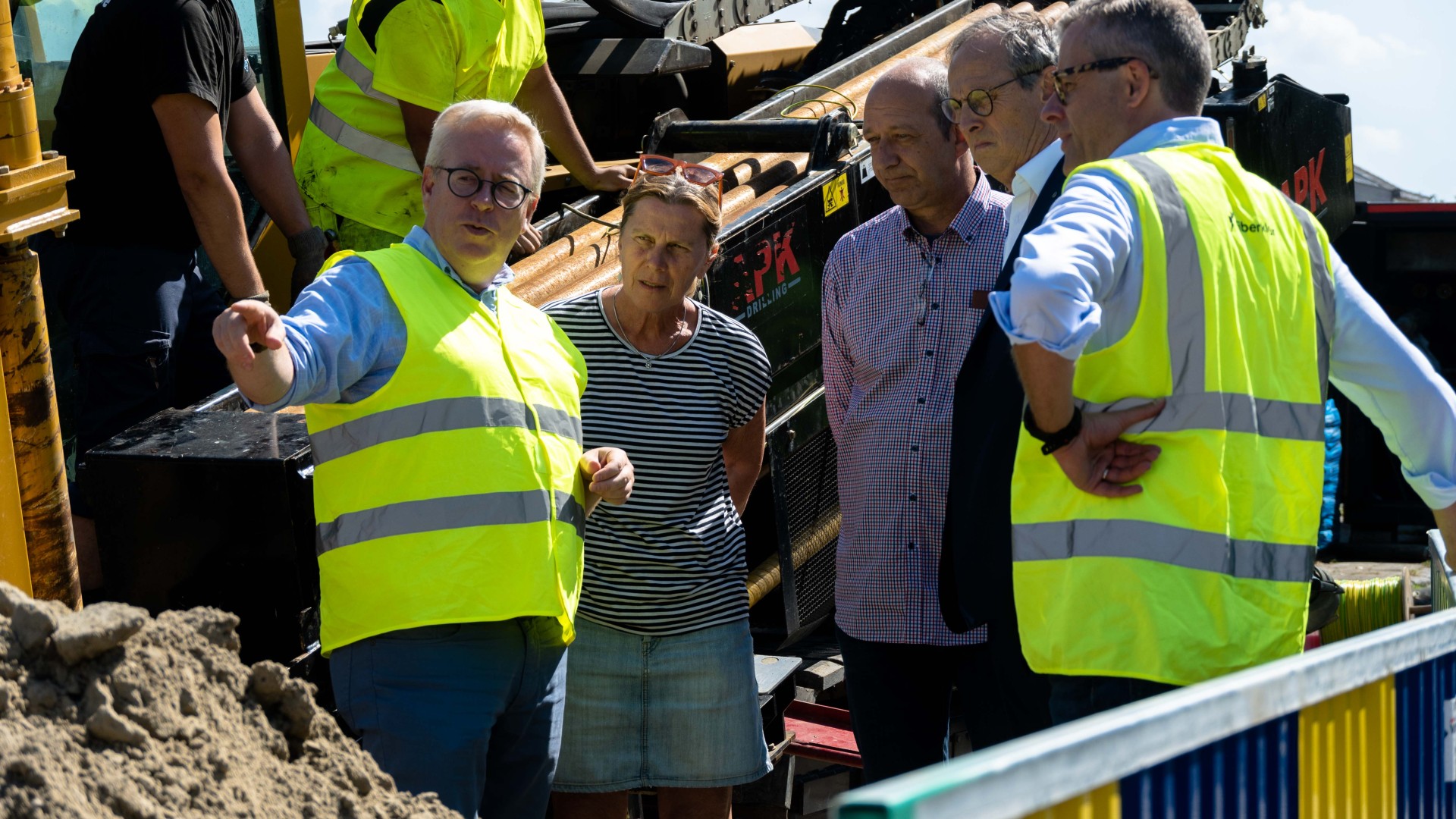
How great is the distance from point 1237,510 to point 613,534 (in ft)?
4.43

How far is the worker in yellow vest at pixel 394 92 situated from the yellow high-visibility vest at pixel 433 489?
1404mm

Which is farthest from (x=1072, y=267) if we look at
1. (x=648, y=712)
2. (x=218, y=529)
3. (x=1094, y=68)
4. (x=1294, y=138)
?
(x=1294, y=138)

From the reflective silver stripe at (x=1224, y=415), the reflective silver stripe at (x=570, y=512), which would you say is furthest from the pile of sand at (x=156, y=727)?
the reflective silver stripe at (x=1224, y=415)

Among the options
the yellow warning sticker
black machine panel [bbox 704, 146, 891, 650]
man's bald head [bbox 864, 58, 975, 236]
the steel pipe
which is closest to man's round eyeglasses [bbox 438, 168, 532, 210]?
the steel pipe

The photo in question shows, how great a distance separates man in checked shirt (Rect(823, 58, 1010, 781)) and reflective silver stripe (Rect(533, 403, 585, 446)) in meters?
0.81

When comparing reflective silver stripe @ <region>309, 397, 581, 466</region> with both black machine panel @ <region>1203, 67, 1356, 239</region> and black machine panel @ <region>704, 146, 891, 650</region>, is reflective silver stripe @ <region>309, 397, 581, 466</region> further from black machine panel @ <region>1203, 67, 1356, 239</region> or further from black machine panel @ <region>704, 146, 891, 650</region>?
black machine panel @ <region>1203, 67, 1356, 239</region>

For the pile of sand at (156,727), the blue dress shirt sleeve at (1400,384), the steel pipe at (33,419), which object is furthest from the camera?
the steel pipe at (33,419)

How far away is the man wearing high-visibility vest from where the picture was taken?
218cm

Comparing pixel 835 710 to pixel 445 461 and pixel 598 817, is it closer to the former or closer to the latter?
pixel 598 817

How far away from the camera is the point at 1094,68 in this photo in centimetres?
233

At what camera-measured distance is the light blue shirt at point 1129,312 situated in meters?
2.02

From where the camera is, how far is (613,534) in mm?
3131

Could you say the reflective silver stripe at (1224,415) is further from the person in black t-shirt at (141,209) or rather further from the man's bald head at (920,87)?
the person in black t-shirt at (141,209)

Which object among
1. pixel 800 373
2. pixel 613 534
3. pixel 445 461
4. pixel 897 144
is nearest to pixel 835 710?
pixel 800 373
